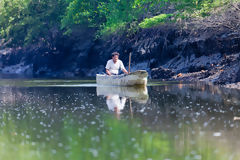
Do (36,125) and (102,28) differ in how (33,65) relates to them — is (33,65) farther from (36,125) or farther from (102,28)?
(36,125)

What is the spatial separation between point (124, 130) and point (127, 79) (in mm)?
18722

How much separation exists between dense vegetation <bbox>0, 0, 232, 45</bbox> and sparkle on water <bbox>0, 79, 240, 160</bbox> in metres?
18.6

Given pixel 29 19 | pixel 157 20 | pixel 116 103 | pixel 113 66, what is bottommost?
pixel 116 103

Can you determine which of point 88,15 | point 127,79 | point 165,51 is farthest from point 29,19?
point 127,79

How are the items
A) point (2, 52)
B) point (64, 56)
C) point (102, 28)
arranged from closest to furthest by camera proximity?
point (102, 28)
point (64, 56)
point (2, 52)

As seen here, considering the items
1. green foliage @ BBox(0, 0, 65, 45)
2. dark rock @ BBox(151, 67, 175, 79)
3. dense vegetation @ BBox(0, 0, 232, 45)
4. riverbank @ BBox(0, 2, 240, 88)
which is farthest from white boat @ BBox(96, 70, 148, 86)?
green foliage @ BBox(0, 0, 65, 45)

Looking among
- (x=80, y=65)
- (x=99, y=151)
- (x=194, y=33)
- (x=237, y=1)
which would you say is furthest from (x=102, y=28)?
(x=99, y=151)

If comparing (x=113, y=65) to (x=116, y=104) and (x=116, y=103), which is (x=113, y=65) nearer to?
(x=116, y=103)

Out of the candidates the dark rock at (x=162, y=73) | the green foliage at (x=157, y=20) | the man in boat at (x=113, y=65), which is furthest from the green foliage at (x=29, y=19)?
the man in boat at (x=113, y=65)

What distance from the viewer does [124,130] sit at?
1393cm

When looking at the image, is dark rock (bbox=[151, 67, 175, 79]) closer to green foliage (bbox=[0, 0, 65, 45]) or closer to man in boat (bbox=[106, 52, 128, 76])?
man in boat (bbox=[106, 52, 128, 76])

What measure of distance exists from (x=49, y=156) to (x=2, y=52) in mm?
84643

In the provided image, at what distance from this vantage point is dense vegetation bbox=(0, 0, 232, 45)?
145ft

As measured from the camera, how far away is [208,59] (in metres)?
43.8
